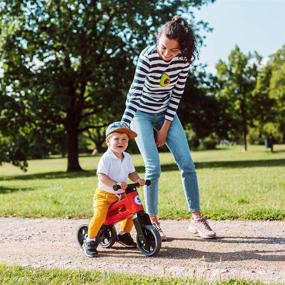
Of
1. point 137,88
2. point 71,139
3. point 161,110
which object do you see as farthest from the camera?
point 71,139

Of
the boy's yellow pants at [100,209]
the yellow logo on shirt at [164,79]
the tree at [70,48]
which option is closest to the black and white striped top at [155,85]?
the yellow logo on shirt at [164,79]

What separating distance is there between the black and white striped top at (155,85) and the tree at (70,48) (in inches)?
716

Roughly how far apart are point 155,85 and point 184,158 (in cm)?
81

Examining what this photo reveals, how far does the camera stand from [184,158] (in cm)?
544

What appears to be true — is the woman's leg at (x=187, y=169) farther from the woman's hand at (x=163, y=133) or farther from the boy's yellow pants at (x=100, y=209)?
the boy's yellow pants at (x=100, y=209)

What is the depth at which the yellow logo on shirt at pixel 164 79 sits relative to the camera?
Answer: 5277 mm

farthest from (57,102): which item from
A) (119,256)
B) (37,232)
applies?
(119,256)

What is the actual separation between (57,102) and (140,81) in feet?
62.3

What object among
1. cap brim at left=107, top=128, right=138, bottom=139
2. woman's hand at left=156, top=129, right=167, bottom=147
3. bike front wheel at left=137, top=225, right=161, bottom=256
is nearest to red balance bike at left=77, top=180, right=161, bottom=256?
bike front wheel at left=137, top=225, right=161, bottom=256

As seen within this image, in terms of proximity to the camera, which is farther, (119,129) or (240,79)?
(240,79)

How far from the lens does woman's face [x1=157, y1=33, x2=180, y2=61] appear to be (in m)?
4.99

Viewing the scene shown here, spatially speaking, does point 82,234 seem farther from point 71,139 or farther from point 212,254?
point 71,139

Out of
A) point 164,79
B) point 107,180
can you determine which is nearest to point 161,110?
point 164,79

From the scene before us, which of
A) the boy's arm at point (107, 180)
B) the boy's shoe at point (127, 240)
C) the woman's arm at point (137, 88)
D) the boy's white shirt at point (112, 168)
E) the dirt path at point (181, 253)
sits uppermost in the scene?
the woman's arm at point (137, 88)
